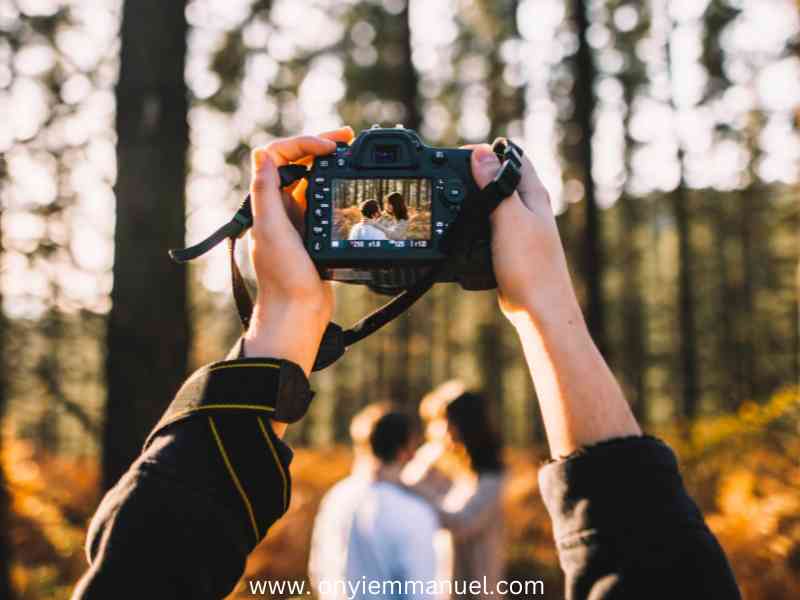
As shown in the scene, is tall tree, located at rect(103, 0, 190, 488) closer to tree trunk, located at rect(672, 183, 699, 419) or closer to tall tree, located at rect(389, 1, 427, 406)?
tall tree, located at rect(389, 1, 427, 406)

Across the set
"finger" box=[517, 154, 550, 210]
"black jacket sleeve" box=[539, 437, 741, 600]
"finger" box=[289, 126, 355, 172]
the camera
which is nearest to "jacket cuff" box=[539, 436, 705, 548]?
"black jacket sleeve" box=[539, 437, 741, 600]

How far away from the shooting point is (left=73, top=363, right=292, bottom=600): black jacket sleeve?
112 cm

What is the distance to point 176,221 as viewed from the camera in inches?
172

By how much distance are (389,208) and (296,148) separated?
30 cm

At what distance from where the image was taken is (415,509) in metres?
4.62

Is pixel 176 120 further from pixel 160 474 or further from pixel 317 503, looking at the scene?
pixel 317 503

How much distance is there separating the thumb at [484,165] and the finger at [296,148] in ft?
1.14

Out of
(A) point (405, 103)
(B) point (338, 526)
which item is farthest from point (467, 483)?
(A) point (405, 103)

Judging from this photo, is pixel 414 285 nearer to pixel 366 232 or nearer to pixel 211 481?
pixel 366 232

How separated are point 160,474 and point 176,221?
336 centimetres

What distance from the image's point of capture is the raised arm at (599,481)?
1144 mm

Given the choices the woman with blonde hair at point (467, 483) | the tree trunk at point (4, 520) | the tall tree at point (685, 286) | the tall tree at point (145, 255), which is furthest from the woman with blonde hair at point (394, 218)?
the tall tree at point (685, 286)

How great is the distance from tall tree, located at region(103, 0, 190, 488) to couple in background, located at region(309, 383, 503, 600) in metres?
1.25

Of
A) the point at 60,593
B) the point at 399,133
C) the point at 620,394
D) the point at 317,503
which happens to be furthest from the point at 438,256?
the point at 317,503
